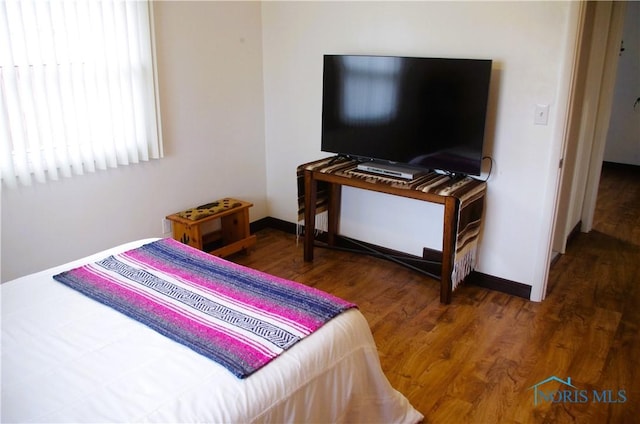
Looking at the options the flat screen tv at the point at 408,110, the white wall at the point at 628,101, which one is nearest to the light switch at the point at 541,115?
the flat screen tv at the point at 408,110

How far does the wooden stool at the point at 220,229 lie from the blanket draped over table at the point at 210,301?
1.09 meters

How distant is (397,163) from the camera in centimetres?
355

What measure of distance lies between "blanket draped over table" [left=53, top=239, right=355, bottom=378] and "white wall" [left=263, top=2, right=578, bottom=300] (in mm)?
1714

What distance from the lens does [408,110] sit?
330cm

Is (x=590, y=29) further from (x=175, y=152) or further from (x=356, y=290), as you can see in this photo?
(x=175, y=152)

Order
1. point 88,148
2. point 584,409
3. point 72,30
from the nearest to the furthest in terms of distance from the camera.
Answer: point 584,409, point 72,30, point 88,148

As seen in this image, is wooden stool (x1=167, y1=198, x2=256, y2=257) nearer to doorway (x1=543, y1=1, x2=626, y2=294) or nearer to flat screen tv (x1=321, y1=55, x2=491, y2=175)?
flat screen tv (x1=321, y1=55, x2=491, y2=175)

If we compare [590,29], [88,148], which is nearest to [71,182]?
[88,148]

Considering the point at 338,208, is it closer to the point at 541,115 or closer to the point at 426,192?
the point at 426,192

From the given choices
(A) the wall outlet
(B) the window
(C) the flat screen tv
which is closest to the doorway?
(C) the flat screen tv

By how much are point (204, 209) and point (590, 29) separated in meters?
2.88

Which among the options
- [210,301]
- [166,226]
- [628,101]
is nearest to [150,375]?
[210,301]

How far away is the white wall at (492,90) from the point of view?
296cm

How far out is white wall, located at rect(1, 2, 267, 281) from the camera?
3.00m
